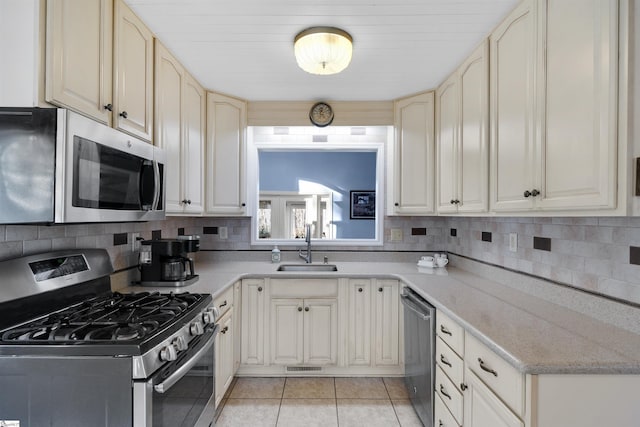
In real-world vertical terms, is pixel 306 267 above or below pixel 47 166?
below

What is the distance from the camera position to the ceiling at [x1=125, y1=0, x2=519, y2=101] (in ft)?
5.43

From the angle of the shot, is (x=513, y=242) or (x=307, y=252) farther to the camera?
(x=307, y=252)

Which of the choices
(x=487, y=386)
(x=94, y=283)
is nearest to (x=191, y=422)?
(x=94, y=283)

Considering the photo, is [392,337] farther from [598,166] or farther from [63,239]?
[63,239]

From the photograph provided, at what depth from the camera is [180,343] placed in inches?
53.7

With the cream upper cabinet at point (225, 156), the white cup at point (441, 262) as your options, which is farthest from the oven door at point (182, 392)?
the white cup at point (441, 262)

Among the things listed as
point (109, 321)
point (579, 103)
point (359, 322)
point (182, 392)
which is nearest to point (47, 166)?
point (109, 321)

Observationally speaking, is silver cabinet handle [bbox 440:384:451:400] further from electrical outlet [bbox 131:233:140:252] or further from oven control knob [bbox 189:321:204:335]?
electrical outlet [bbox 131:233:140:252]

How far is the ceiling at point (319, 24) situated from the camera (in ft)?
5.43

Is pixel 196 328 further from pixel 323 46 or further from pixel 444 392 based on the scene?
pixel 323 46

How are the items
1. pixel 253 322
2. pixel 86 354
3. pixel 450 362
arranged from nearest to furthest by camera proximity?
pixel 86 354, pixel 450 362, pixel 253 322

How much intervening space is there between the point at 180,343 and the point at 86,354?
1.08 ft

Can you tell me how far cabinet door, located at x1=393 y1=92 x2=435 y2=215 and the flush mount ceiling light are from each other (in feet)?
3.53

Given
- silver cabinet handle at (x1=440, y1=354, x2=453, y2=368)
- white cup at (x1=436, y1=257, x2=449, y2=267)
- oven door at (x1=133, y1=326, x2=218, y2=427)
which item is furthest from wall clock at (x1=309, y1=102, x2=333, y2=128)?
silver cabinet handle at (x1=440, y1=354, x2=453, y2=368)
